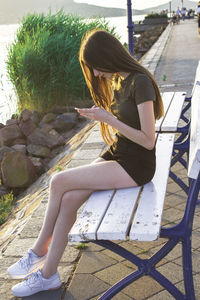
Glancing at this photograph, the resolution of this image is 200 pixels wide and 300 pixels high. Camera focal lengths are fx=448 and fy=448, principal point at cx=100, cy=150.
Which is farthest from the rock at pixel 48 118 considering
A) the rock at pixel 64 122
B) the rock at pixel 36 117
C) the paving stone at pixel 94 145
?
the paving stone at pixel 94 145

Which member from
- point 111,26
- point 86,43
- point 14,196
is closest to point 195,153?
point 86,43

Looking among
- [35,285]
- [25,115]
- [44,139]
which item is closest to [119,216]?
[35,285]

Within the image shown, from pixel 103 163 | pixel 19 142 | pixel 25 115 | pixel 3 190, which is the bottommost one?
pixel 3 190

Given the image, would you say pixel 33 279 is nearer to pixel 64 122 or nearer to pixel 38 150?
pixel 38 150

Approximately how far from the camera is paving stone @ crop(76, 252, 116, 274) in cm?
281

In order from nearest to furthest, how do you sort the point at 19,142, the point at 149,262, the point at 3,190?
A: the point at 149,262, the point at 3,190, the point at 19,142

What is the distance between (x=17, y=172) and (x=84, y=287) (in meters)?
3.84

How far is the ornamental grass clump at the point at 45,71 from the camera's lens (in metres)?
9.34

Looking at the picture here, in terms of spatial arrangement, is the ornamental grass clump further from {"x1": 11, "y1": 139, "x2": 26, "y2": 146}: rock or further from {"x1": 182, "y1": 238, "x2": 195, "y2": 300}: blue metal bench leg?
{"x1": 182, "y1": 238, "x2": 195, "y2": 300}: blue metal bench leg

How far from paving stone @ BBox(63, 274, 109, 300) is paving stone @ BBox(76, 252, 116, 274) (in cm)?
6

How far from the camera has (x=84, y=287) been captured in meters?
2.63

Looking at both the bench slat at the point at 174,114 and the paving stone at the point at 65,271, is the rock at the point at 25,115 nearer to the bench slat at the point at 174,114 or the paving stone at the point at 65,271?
the bench slat at the point at 174,114

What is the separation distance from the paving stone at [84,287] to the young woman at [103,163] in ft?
0.32

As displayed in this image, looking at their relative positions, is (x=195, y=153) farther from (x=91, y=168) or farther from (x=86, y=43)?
(x=86, y=43)
